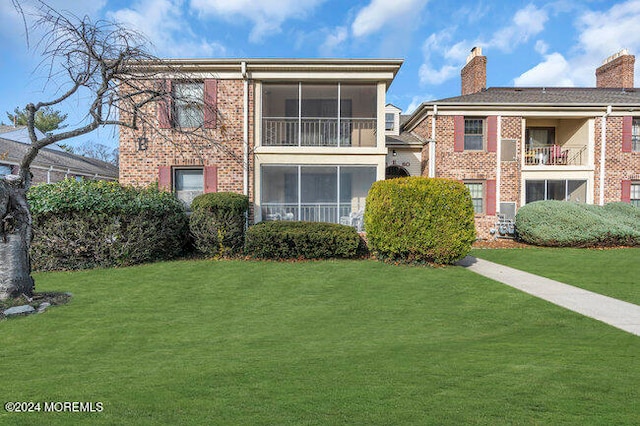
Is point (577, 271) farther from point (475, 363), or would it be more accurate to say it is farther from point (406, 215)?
point (475, 363)

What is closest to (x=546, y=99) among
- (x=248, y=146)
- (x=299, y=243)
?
(x=248, y=146)

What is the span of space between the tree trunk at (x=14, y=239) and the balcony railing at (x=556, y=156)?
59.0ft

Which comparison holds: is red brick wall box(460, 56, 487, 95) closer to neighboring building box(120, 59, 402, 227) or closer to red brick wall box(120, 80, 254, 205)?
neighboring building box(120, 59, 402, 227)

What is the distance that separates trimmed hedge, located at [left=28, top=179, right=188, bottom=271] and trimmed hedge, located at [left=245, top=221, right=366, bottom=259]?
268cm

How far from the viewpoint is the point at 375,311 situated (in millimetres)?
5660

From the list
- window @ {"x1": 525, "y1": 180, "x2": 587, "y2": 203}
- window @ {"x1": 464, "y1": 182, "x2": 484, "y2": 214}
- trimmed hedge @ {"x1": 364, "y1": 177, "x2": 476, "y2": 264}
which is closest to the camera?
trimmed hedge @ {"x1": 364, "y1": 177, "x2": 476, "y2": 264}

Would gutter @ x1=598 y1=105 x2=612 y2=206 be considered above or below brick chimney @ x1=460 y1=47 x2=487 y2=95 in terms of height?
below

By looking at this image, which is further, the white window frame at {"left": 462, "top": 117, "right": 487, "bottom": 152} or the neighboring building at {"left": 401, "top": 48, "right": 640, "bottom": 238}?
the white window frame at {"left": 462, "top": 117, "right": 487, "bottom": 152}

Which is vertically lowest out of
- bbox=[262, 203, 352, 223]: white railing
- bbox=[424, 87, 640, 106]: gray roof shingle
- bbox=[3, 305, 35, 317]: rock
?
bbox=[3, 305, 35, 317]: rock

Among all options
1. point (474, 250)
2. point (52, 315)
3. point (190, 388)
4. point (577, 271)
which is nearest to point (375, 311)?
point (190, 388)

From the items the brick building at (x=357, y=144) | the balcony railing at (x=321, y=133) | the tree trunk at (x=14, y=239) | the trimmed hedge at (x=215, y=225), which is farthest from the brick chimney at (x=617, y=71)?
the tree trunk at (x=14, y=239)

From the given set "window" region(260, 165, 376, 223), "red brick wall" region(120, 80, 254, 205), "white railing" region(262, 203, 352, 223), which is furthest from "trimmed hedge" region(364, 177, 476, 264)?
"red brick wall" region(120, 80, 254, 205)

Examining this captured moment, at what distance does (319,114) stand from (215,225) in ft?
24.7

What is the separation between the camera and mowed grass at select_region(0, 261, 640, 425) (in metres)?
2.53
